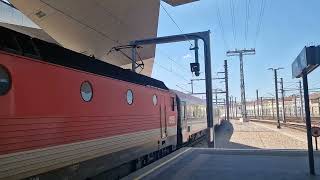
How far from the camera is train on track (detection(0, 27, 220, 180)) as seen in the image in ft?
20.0

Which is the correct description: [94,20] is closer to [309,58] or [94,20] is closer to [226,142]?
[226,142]

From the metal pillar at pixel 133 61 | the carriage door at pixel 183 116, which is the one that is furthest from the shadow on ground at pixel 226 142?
the metal pillar at pixel 133 61

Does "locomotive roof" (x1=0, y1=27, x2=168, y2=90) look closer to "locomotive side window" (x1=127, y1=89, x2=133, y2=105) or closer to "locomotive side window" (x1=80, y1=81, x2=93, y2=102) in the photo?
"locomotive side window" (x1=80, y1=81, x2=93, y2=102)

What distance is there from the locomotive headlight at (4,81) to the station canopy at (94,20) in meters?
19.8

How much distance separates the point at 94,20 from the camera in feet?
99.0

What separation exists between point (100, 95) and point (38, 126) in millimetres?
2601

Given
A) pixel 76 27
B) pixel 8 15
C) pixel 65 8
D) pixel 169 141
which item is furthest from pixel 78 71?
pixel 8 15

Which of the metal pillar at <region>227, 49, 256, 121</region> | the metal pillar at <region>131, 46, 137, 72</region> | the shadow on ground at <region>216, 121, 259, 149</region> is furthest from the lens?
the metal pillar at <region>227, 49, 256, 121</region>

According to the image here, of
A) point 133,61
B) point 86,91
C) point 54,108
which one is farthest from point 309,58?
point 133,61

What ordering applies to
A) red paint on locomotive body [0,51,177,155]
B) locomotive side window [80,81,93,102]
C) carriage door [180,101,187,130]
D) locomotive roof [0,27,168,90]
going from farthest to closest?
1. carriage door [180,101,187,130]
2. locomotive side window [80,81,93,102]
3. locomotive roof [0,27,168,90]
4. red paint on locomotive body [0,51,177,155]

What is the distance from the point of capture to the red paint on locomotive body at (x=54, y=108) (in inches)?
238

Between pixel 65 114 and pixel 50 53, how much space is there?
115cm

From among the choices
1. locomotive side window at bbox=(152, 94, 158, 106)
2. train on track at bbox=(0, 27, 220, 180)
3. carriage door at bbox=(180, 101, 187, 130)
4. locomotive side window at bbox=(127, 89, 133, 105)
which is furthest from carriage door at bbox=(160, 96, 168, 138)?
carriage door at bbox=(180, 101, 187, 130)

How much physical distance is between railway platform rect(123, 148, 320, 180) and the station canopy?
1524 centimetres
